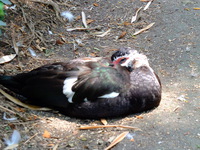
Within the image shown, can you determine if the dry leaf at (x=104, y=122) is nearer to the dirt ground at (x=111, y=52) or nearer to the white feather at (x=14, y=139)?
the dirt ground at (x=111, y=52)

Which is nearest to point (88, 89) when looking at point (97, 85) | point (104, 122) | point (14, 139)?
point (97, 85)

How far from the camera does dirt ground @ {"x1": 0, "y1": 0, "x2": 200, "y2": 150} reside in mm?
3244

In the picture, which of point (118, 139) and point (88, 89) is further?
point (88, 89)

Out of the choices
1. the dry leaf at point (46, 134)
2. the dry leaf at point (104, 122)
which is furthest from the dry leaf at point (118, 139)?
the dry leaf at point (46, 134)

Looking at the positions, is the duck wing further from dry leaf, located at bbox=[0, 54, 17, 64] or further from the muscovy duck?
dry leaf, located at bbox=[0, 54, 17, 64]

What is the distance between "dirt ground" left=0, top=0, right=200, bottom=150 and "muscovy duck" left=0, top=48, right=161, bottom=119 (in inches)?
4.0

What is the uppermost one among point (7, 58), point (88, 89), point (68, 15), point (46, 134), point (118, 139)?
point (68, 15)

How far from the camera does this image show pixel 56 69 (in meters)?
3.78

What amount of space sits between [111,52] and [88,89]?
1334 millimetres

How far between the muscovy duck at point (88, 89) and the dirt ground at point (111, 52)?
10 centimetres

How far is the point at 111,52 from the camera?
482 centimetres

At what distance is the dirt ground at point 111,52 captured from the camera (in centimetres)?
324

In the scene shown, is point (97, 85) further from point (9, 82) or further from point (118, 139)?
point (9, 82)

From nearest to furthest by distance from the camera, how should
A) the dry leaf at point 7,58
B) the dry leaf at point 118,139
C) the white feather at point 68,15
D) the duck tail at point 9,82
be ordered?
the dry leaf at point 118,139 → the duck tail at point 9,82 → the dry leaf at point 7,58 → the white feather at point 68,15
